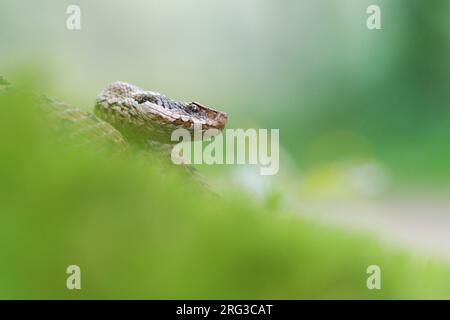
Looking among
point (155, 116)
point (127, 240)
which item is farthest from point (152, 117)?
point (127, 240)

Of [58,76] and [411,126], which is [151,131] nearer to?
[58,76]

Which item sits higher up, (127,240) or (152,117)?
(152,117)

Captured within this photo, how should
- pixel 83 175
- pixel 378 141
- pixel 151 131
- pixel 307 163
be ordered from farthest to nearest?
pixel 378 141 < pixel 307 163 < pixel 151 131 < pixel 83 175

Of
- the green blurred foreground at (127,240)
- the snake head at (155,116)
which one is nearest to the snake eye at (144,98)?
the snake head at (155,116)

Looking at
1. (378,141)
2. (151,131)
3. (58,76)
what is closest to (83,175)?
(58,76)

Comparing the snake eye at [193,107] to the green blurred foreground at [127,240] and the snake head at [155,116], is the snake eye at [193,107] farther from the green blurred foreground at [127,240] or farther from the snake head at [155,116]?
the green blurred foreground at [127,240]

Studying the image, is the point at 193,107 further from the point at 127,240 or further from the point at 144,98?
the point at 127,240
